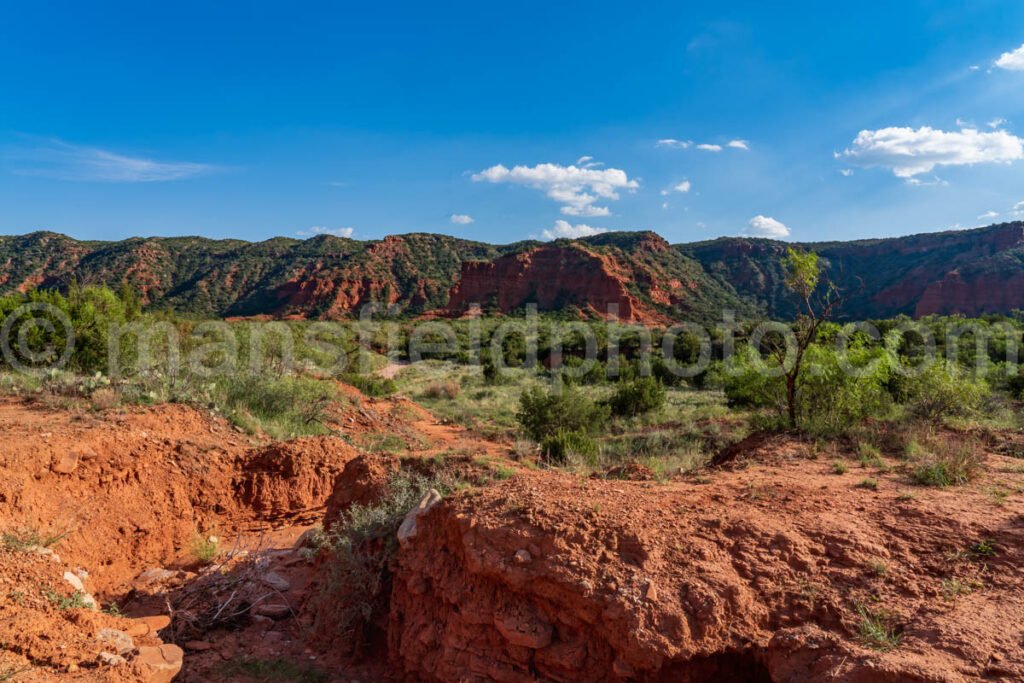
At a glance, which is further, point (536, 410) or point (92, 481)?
point (536, 410)

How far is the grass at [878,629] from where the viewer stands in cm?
300

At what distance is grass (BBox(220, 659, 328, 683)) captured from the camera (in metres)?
4.12

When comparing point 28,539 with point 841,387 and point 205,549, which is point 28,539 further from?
point 841,387

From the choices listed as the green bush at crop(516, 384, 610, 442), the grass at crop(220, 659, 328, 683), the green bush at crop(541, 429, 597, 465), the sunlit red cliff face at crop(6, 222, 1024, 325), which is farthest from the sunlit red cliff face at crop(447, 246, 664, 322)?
the grass at crop(220, 659, 328, 683)

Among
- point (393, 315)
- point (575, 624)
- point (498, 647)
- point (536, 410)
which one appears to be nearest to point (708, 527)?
point (575, 624)

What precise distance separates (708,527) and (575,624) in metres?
1.20

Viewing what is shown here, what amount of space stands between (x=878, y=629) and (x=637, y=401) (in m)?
12.8

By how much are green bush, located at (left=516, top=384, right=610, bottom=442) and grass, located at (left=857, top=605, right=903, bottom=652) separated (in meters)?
9.15

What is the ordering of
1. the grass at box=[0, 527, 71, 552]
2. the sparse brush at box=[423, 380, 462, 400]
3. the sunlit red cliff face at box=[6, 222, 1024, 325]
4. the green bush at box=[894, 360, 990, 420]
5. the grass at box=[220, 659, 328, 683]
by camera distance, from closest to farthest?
the grass at box=[220, 659, 328, 683], the grass at box=[0, 527, 71, 552], the green bush at box=[894, 360, 990, 420], the sparse brush at box=[423, 380, 462, 400], the sunlit red cliff face at box=[6, 222, 1024, 325]

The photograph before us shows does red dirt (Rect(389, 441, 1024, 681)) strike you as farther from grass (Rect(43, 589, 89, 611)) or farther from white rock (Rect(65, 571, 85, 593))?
white rock (Rect(65, 571, 85, 593))

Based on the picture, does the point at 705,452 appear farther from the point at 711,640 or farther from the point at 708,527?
the point at 711,640

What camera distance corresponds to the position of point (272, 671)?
13.8 feet

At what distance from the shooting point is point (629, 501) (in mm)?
4430

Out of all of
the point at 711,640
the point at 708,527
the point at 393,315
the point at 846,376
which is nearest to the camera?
the point at 711,640
